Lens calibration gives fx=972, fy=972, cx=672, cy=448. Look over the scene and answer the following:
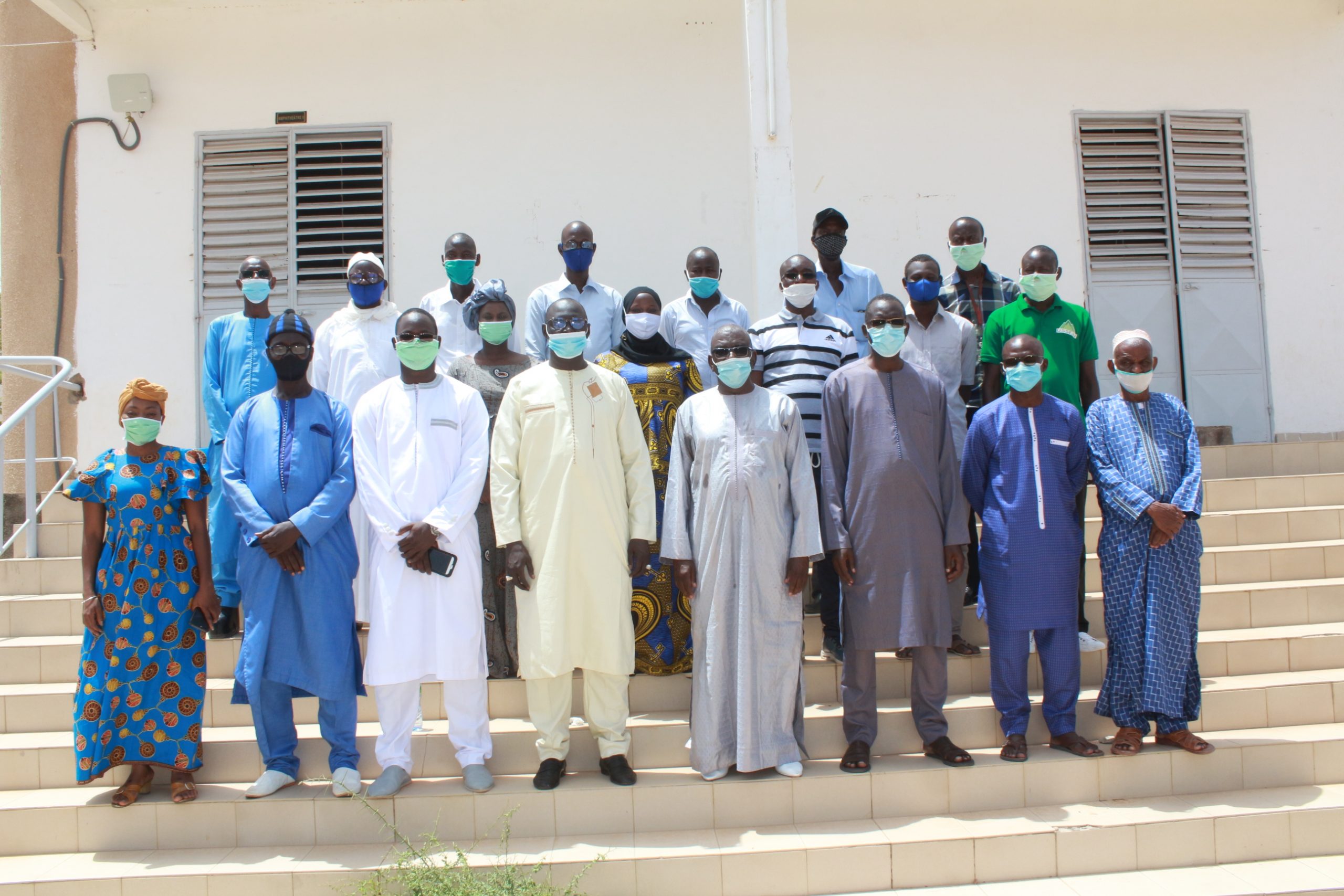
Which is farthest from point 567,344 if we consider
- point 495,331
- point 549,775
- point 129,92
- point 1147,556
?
point 129,92

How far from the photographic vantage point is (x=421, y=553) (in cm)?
395

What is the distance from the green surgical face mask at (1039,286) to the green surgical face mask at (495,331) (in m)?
2.55

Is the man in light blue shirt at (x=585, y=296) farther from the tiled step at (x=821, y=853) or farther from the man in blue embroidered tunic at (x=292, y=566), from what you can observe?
the tiled step at (x=821, y=853)

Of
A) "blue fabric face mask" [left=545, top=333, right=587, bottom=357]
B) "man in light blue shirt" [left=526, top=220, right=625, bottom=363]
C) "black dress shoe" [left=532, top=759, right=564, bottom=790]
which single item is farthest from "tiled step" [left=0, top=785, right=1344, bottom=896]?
"man in light blue shirt" [left=526, top=220, right=625, bottom=363]

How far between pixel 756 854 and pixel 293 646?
2.02m

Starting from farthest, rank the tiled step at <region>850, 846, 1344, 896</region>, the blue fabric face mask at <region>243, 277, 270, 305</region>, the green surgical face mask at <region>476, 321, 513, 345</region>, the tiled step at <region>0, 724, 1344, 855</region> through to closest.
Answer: the blue fabric face mask at <region>243, 277, 270, 305</region>
the green surgical face mask at <region>476, 321, 513, 345</region>
the tiled step at <region>0, 724, 1344, 855</region>
the tiled step at <region>850, 846, 1344, 896</region>

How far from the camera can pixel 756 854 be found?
3.64 metres

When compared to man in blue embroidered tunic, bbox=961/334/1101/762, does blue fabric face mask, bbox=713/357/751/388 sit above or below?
above

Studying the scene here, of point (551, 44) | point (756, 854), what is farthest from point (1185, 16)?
point (756, 854)

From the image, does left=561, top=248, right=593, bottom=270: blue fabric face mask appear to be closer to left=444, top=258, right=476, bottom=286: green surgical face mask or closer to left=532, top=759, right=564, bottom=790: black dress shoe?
left=444, top=258, right=476, bottom=286: green surgical face mask

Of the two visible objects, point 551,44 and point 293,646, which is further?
point 551,44

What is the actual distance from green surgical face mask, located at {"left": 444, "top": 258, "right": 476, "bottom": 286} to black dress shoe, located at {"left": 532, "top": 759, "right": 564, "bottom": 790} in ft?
8.82

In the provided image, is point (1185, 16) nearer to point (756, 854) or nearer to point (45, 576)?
point (756, 854)

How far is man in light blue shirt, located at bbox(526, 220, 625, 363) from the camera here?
5.38 m
